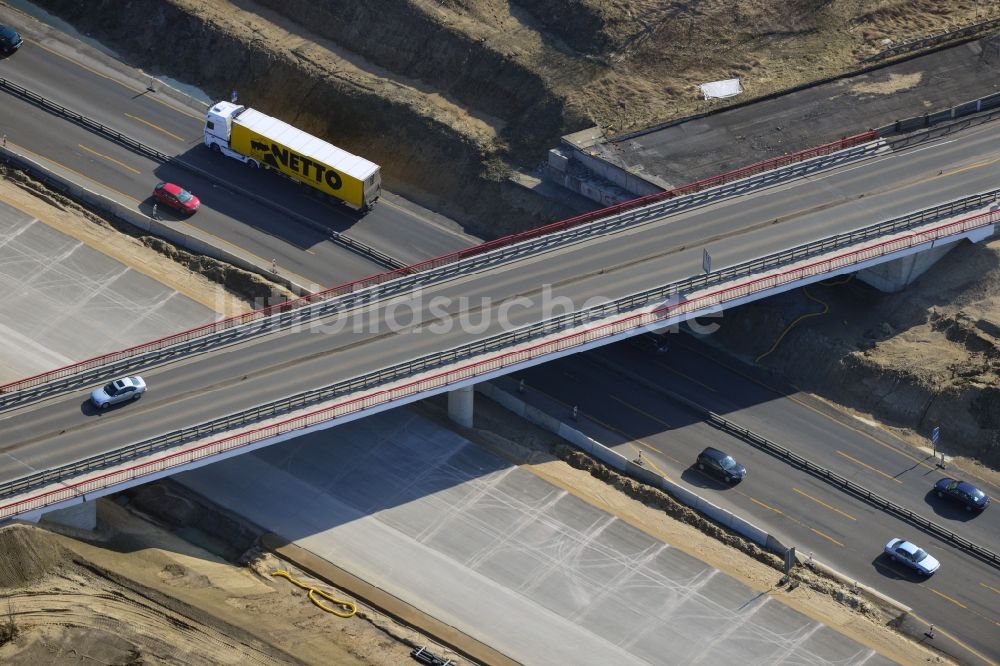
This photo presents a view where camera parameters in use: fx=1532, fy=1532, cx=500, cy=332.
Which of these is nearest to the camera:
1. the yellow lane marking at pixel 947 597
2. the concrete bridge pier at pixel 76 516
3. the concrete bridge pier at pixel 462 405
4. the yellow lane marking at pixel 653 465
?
the concrete bridge pier at pixel 76 516

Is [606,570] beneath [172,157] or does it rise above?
beneath

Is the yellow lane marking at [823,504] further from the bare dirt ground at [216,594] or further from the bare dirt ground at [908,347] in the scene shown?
the bare dirt ground at [908,347]

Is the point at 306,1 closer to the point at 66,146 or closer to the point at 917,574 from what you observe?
the point at 66,146

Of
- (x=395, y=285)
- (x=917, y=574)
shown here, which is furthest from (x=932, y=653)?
(x=395, y=285)

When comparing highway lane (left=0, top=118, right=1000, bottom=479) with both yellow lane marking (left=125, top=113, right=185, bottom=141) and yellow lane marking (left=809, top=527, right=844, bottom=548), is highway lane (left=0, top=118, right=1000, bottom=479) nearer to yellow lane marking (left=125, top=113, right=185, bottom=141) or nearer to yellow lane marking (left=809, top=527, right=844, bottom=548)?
yellow lane marking (left=809, top=527, right=844, bottom=548)

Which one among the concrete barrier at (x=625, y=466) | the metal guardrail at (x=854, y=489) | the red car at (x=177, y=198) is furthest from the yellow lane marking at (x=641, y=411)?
the red car at (x=177, y=198)

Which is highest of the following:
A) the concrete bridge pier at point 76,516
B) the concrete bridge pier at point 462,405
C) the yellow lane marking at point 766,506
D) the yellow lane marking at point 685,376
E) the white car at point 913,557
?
the yellow lane marking at point 685,376
